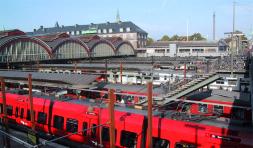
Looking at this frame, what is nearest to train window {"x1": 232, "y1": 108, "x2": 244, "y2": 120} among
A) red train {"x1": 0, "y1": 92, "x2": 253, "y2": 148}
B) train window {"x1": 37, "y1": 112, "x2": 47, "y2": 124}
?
red train {"x1": 0, "y1": 92, "x2": 253, "y2": 148}

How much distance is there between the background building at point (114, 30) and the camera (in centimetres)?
12794

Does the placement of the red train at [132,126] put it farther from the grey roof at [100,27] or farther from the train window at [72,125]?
the grey roof at [100,27]

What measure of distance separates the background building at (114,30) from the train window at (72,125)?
10617 centimetres

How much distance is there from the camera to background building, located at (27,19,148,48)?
12794 centimetres

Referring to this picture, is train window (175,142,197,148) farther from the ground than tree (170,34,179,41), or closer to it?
closer to it

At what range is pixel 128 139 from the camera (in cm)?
1590

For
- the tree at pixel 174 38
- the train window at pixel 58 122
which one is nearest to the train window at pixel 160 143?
the train window at pixel 58 122

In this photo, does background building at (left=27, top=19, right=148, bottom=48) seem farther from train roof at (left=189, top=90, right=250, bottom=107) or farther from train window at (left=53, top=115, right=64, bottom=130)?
train window at (left=53, top=115, right=64, bottom=130)

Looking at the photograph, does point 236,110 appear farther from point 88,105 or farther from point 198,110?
point 88,105

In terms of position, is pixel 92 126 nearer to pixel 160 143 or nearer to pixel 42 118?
pixel 160 143

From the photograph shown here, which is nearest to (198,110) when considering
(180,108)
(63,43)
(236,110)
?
(180,108)

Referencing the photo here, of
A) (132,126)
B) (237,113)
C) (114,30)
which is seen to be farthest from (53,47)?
(114,30)

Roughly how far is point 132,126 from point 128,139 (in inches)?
32.8

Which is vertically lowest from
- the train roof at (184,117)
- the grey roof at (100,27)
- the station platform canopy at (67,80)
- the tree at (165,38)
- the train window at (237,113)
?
the train window at (237,113)
